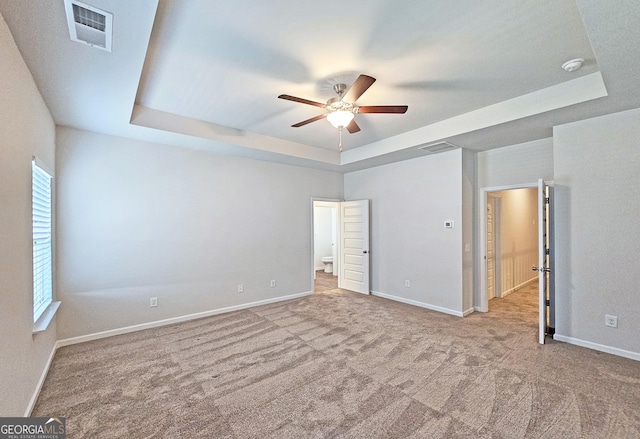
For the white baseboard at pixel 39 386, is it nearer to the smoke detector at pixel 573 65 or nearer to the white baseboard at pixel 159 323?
the white baseboard at pixel 159 323

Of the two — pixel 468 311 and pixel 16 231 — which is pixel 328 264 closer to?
pixel 468 311

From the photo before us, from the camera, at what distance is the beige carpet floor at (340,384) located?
6.55ft

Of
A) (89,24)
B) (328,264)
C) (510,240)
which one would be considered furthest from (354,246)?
(89,24)

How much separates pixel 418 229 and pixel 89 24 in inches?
187

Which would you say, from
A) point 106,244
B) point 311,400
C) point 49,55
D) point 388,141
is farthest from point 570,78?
point 106,244

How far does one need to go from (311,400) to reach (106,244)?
3236 millimetres

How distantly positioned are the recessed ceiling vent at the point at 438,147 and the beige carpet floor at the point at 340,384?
262 centimetres

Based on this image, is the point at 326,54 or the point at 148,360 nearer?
the point at 326,54

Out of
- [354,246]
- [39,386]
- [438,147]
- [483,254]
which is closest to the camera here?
[39,386]

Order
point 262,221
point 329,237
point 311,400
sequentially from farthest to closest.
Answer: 1. point 329,237
2. point 262,221
3. point 311,400

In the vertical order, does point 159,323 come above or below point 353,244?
below

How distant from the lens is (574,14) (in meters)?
1.86

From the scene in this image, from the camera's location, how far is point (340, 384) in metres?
2.49

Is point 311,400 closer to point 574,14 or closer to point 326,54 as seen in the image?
point 326,54
